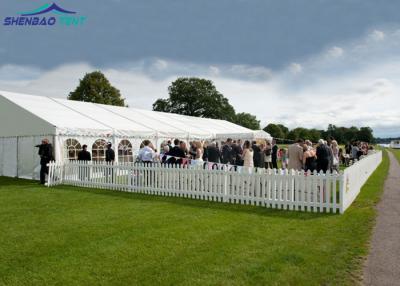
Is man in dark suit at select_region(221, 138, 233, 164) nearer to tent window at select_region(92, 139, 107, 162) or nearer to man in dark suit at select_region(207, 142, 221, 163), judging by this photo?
man in dark suit at select_region(207, 142, 221, 163)

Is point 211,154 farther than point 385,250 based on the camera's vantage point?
Yes

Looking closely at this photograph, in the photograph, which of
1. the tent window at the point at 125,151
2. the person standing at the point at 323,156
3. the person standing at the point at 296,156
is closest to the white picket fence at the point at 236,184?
the person standing at the point at 323,156

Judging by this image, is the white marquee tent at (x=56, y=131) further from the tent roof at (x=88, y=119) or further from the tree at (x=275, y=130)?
the tree at (x=275, y=130)

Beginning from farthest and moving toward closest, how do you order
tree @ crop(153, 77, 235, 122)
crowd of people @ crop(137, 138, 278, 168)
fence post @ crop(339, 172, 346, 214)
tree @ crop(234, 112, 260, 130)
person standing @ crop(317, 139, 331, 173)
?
tree @ crop(234, 112, 260, 130) → tree @ crop(153, 77, 235, 122) → crowd of people @ crop(137, 138, 278, 168) → person standing @ crop(317, 139, 331, 173) → fence post @ crop(339, 172, 346, 214)

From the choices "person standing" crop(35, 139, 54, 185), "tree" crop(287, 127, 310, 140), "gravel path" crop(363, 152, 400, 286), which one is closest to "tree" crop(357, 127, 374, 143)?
"tree" crop(287, 127, 310, 140)

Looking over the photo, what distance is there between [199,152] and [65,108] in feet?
30.8

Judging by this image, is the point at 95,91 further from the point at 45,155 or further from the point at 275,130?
the point at 275,130

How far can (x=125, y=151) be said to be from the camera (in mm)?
16219

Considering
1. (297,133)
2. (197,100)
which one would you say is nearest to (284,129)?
(297,133)

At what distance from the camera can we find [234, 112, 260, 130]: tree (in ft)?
242

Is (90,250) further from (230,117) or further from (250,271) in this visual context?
(230,117)

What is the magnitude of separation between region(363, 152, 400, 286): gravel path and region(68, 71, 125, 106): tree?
135ft

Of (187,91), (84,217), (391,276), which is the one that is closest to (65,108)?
(84,217)

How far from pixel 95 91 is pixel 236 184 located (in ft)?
130
